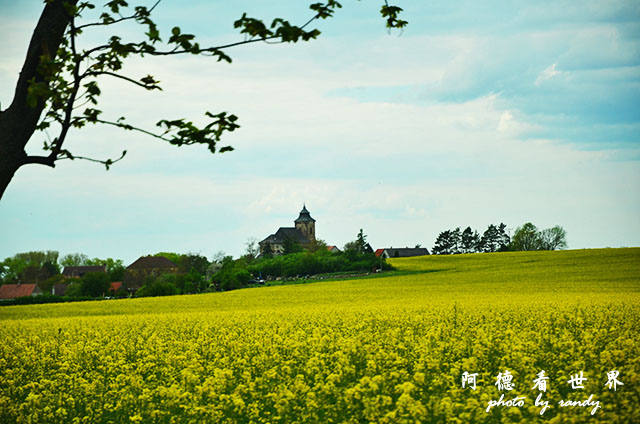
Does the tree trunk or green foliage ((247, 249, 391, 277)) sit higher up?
the tree trunk

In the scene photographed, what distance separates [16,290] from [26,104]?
105 meters

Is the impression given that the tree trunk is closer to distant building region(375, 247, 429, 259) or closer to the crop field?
the crop field

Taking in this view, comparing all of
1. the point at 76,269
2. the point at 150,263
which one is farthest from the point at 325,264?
the point at 76,269

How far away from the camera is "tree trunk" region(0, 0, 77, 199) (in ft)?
15.8

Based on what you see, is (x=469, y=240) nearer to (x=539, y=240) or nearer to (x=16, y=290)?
(x=539, y=240)

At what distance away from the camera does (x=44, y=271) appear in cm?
11212

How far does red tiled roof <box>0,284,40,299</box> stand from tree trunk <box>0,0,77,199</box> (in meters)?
102

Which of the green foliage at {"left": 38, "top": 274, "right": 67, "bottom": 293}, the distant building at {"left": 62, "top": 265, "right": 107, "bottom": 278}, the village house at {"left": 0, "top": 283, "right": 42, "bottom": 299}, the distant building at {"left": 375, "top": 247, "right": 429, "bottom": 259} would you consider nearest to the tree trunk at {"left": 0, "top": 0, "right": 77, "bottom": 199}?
the green foliage at {"left": 38, "top": 274, "right": 67, "bottom": 293}

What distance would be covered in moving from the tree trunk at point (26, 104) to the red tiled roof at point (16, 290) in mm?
101705

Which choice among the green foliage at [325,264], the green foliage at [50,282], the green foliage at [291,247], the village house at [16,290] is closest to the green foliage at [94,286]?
the green foliage at [325,264]

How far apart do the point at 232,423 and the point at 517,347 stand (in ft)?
17.0

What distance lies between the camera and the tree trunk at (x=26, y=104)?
4.81m

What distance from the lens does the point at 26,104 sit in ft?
15.9

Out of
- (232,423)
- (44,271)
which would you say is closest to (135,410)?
(232,423)
